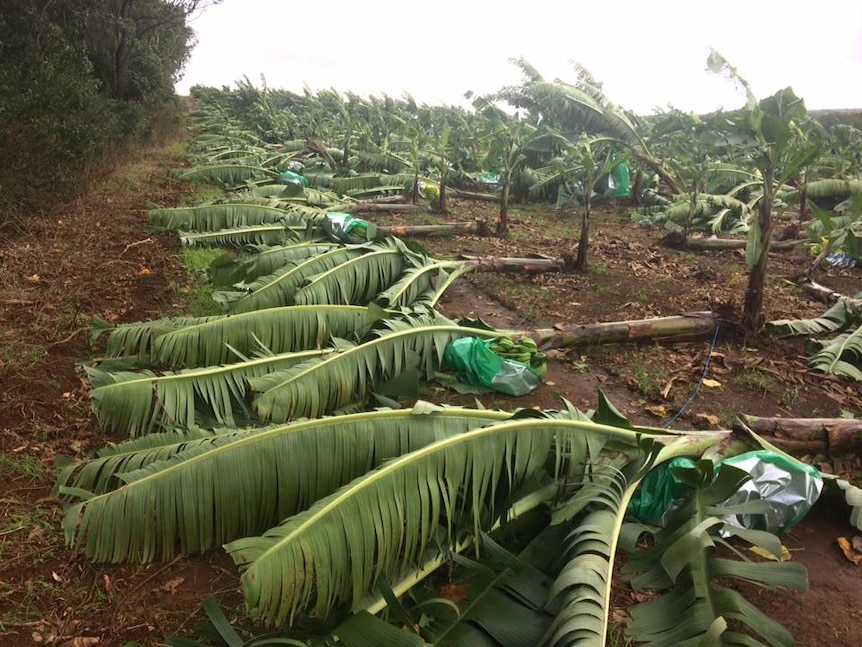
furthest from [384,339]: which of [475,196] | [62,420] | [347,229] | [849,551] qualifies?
[475,196]

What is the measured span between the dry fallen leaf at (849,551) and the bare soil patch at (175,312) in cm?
5

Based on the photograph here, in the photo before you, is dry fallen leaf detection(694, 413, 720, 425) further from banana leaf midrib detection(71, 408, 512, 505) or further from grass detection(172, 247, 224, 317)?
grass detection(172, 247, 224, 317)

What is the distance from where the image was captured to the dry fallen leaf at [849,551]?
117 inches

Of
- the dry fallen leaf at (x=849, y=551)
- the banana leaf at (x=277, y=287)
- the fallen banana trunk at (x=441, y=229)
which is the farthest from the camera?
the fallen banana trunk at (x=441, y=229)

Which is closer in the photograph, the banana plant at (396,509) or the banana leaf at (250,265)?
the banana plant at (396,509)

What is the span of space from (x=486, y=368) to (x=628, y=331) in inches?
76.9

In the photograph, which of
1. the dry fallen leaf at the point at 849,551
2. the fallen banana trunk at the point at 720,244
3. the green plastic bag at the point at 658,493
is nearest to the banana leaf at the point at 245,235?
the green plastic bag at the point at 658,493

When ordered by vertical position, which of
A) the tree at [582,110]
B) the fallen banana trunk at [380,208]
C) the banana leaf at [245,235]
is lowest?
the banana leaf at [245,235]

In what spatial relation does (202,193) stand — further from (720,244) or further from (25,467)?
(720,244)

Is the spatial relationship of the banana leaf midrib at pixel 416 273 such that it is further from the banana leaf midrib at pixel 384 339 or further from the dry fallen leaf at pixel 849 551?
the dry fallen leaf at pixel 849 551

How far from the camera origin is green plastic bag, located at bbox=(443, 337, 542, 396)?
4.57 meters

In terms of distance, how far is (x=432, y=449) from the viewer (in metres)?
2.46

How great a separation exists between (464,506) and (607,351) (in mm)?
3434

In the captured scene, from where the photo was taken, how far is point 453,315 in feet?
21.2
